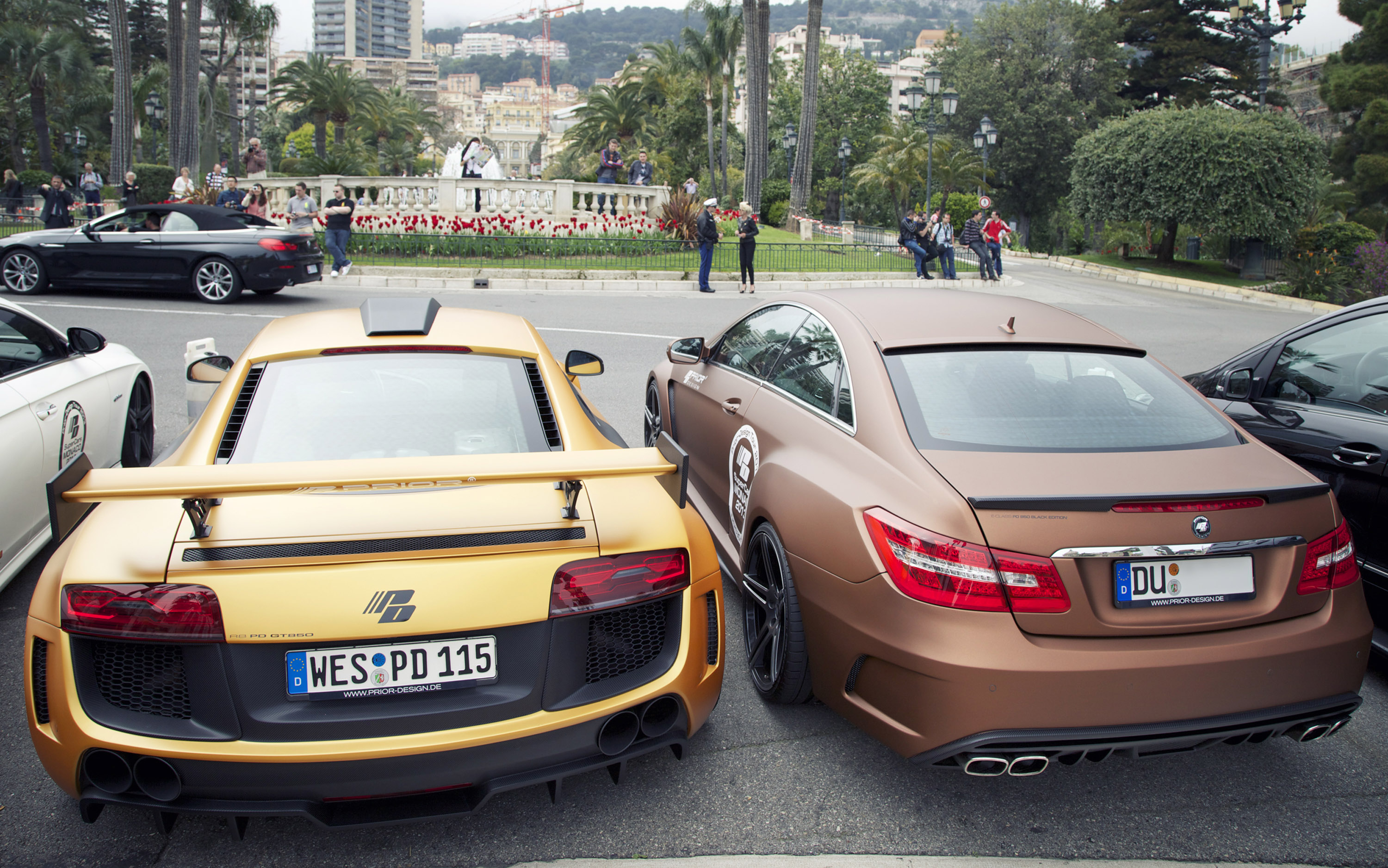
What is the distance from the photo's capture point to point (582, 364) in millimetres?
4531

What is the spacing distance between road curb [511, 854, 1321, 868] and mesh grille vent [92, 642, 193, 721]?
0.97 metres

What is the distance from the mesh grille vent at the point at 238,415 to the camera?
2.90 metres

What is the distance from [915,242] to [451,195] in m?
11.5

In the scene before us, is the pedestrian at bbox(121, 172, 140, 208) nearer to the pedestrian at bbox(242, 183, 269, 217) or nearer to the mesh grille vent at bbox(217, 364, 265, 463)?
the pedestrian at bbox(242, 183, 269, 217)

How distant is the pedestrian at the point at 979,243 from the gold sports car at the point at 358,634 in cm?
2352

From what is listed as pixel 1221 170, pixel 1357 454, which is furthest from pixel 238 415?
pixel 1221 170

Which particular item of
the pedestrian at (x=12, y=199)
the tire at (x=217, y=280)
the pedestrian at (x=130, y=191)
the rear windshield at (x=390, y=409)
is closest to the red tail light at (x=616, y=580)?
the rear windshield at (x=390, y=409)

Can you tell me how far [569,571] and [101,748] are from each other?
1137 mm

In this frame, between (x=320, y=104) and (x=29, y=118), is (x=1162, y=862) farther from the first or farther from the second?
(x=29, y=118)

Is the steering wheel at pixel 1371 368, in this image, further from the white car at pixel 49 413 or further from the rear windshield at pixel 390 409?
the white car at pixel 49 413

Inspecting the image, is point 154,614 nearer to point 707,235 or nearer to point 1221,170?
point 707,235

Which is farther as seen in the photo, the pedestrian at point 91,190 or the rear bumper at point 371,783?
the pedestrian at point 91,190

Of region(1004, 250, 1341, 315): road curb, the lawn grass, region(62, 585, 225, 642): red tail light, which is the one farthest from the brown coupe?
the lawn grass

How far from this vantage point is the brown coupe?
2547 mm
